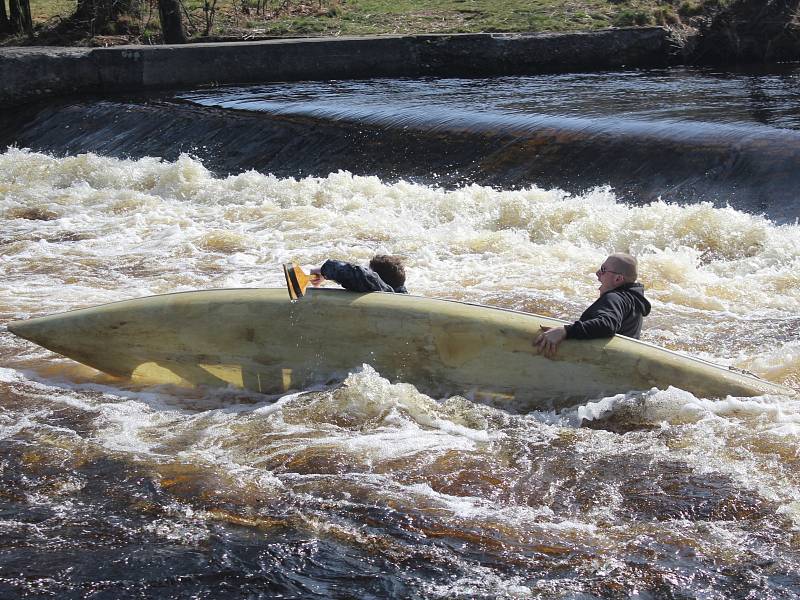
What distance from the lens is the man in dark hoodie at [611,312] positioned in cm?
550

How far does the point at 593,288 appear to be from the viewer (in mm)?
7910

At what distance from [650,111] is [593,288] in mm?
4703

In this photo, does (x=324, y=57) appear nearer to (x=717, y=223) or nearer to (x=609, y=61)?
(x=609, y=61)

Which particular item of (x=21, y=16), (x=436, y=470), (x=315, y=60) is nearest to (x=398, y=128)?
(x=315, y=60)

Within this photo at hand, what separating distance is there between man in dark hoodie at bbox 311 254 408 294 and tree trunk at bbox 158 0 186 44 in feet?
44.2

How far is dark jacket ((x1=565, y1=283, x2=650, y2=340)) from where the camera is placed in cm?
549

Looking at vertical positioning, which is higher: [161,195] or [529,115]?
[529,115]

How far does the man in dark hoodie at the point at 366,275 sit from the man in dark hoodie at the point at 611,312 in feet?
3.46

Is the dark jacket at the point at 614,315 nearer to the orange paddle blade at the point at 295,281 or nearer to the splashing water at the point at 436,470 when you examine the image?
the splashing water at the point at 436,470

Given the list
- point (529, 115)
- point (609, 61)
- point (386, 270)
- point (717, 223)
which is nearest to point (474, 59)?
point (609, 61)

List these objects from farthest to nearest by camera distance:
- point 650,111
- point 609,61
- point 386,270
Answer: point 609,61 < point 650,111 < point 386,270

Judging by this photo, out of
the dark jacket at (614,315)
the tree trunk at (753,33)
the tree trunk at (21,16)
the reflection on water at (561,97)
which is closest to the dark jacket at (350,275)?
the dark jacket at (614,315)

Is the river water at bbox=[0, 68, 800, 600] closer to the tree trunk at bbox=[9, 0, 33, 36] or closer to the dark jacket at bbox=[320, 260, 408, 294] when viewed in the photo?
the dark jacket at bbox=[320, 260, 408, 294]

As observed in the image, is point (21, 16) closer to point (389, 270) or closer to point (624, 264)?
point (389, 270)
